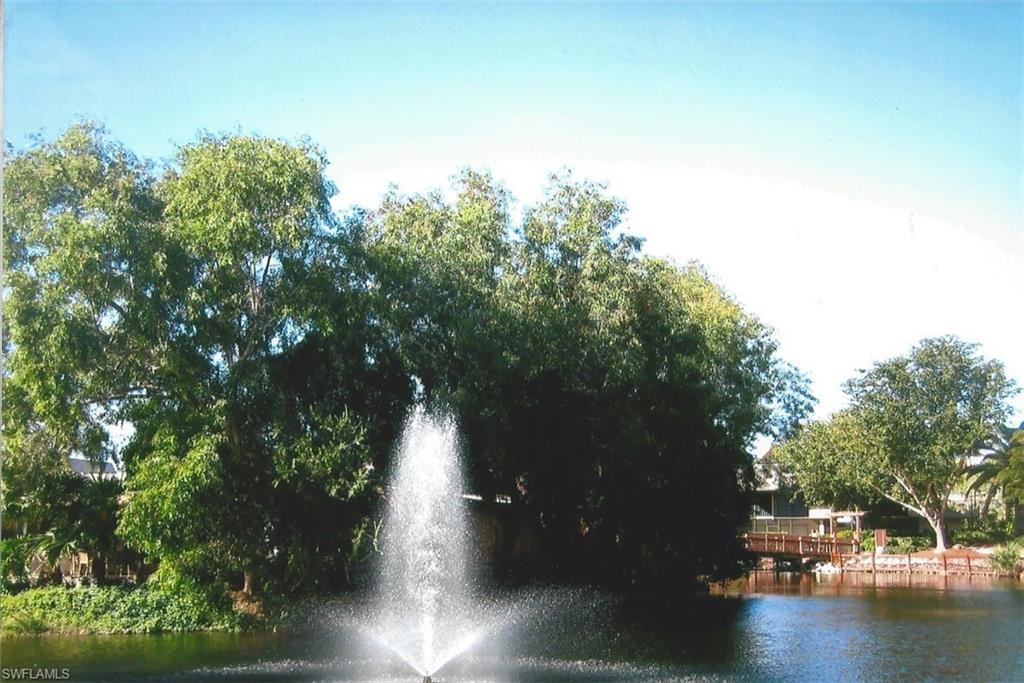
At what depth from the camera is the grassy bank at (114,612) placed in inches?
820

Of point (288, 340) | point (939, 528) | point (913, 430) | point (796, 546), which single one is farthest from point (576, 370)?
point (939, 528)

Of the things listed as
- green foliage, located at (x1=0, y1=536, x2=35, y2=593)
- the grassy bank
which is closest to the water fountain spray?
the grassy bank

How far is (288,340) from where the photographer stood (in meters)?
22.8

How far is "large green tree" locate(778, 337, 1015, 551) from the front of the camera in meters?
47.9

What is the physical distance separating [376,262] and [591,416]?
7.65 metres

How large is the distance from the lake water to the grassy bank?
685 mm

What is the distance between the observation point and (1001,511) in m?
56.1

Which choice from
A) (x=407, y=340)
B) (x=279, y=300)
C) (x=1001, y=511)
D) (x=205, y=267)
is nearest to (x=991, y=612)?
(x=407, y=340)

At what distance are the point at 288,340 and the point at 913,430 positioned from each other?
3612 cm

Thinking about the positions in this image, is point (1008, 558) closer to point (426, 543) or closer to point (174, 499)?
point (426, 543)

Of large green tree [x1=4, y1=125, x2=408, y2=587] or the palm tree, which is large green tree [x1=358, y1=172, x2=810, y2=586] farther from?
the palm tree

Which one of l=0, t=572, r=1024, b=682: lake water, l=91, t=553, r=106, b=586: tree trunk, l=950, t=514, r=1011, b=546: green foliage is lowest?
l=0, t=572, r=1024, b=682: lake water

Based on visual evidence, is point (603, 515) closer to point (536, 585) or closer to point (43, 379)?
point (536, 585)

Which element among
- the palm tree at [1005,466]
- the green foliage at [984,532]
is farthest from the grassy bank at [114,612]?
the green foliage at [984,532]
